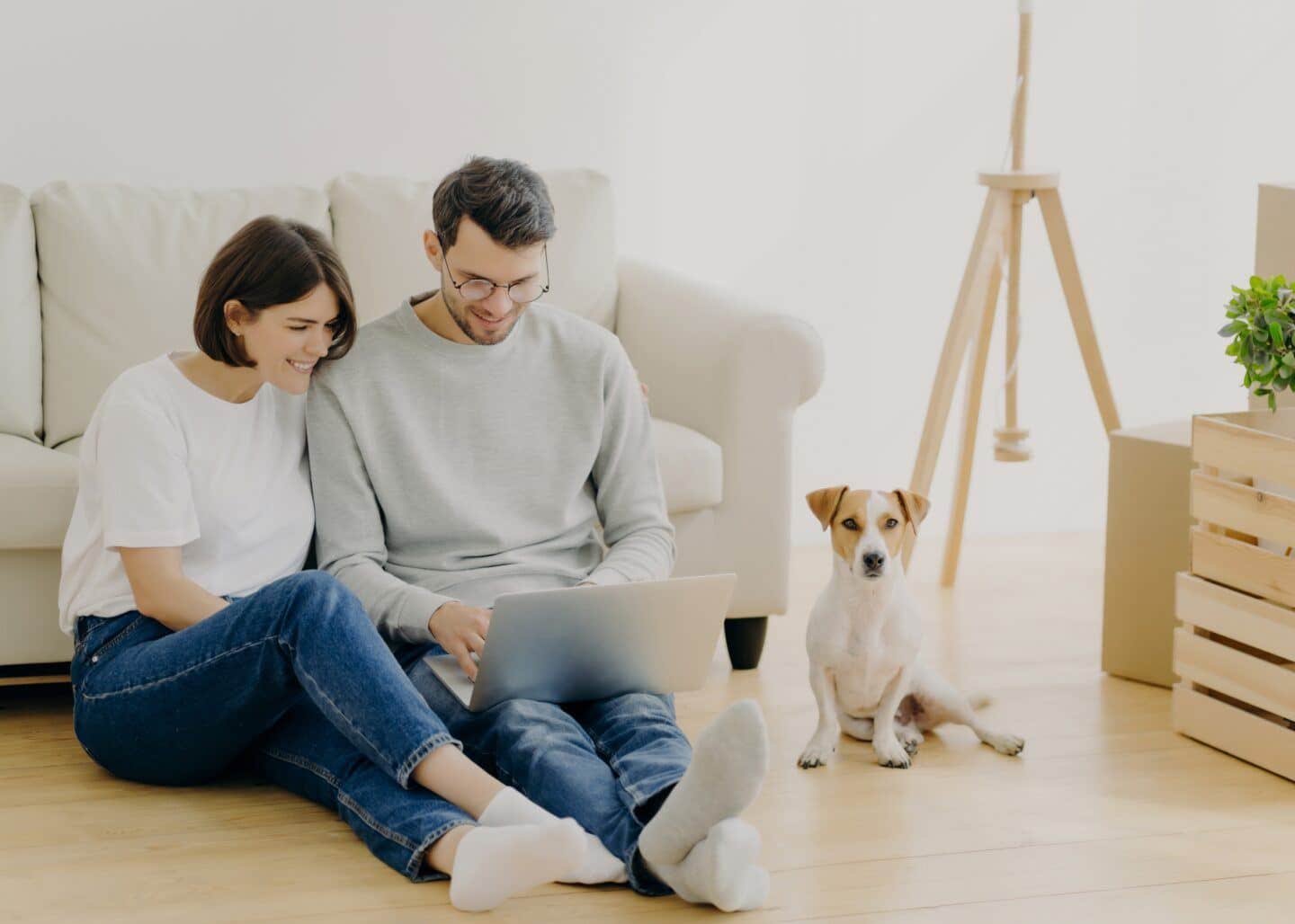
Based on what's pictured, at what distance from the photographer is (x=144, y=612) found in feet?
6.68

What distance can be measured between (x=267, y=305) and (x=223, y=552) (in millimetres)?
348

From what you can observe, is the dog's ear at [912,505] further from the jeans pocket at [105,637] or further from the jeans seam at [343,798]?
the jeans pocket at [105,637]

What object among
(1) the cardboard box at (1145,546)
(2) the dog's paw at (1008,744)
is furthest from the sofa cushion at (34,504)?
(1) the cardboard box at (1145,546)

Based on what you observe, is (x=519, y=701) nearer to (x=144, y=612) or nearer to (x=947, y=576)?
(x=144, y=612)

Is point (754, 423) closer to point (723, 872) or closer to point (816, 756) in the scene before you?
point (816, 756)

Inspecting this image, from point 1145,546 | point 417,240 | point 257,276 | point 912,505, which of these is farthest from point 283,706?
point 1145,546

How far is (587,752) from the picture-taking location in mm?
1979

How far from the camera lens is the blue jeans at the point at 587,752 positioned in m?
1.87

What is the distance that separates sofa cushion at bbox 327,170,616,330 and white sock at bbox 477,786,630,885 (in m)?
1.26

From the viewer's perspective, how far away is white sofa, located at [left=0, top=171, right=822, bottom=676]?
2.73m

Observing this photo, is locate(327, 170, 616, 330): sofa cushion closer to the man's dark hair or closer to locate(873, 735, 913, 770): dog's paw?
the man's dark hair

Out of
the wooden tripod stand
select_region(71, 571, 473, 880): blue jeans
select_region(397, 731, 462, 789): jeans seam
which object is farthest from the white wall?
select_region(397, 731, 462, 789): jeans seam

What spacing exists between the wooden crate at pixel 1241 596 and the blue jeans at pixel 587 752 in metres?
0.89

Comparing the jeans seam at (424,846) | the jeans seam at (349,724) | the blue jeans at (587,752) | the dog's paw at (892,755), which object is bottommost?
the dog's paw at (892,755)
